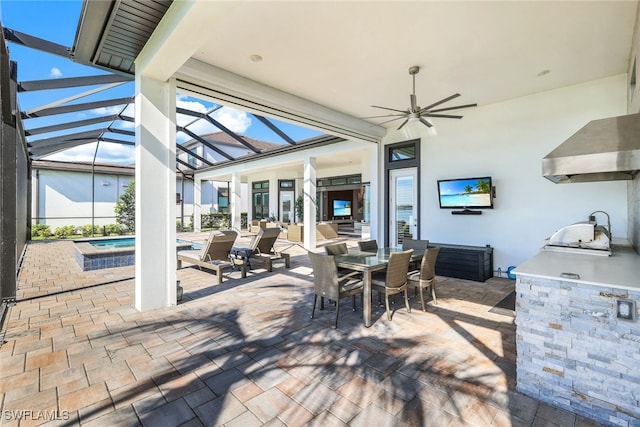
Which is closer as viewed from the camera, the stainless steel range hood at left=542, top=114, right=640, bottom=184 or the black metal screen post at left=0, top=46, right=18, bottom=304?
the stainless steel range hood at left=542, top=114, right=640, bottom=184

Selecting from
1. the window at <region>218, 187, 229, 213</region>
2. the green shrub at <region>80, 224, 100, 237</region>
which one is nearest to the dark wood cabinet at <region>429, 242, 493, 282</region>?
the green shrub at <region>80, 224, 100, 237</region>

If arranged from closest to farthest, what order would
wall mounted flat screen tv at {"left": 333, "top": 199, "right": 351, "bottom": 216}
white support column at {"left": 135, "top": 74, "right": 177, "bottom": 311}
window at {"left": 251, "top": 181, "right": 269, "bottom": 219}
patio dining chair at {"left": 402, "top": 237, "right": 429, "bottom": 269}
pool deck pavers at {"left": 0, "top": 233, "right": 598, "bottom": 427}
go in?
pool deck pavers at {"left": 0, "top": 233, "right": 598, "bottom": 427}
white support column at {"left": 135, "top": 74, "right": 177, "bottom": 311}
patio dining chair at {"left": 402, "top": 237, "right": 429, "bottom": 269}
wall mounted flat screen tv at {"left": 333, "top": 199, "right": 351, "bottom": 216}
window at {"left": 251, "top": 181, "right": 269, "bottom": 219}

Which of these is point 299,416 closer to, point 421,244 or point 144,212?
point 144,212

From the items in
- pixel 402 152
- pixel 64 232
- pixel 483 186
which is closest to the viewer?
pixel 483 186

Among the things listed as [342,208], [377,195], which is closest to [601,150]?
[377,195]

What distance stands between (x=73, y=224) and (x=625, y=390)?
18412 millimetres

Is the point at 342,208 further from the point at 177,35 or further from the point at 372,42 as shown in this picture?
the point at 177,35

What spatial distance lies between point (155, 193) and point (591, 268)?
478cm

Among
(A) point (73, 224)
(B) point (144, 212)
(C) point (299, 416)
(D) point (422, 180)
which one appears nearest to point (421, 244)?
(D) point (422, 180)

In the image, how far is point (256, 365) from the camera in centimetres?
259

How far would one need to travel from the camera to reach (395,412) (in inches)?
78.2

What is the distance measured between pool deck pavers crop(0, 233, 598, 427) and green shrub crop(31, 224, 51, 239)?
10375 mm

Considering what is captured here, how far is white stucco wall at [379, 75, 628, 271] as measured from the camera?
4820mm

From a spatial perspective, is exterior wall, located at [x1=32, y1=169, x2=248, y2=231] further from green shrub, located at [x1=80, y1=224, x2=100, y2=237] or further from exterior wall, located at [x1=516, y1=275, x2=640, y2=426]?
exterior wall, located at [x1=516, y1=275, x2=640, y2=426]
